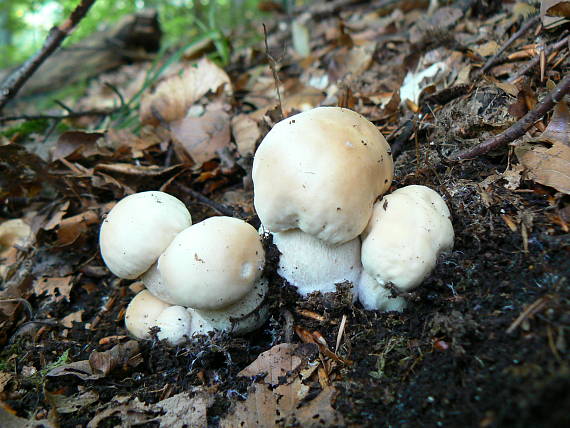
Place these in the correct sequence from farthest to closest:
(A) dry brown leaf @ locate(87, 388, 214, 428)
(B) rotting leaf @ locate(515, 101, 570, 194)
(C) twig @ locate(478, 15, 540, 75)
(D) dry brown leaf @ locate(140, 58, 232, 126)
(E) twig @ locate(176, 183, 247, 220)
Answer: (D) dry brown leaf @ locate(140, 58, 232, 126), (C) twig @ locate(478, 15, 540, 75), (E) twig @ locate(176, 183, 247, 220), (B) rotting leaf @ locate(515, 101, 570, 194), (A) dry brown leaf @ locate(87, 388, 214, 428)

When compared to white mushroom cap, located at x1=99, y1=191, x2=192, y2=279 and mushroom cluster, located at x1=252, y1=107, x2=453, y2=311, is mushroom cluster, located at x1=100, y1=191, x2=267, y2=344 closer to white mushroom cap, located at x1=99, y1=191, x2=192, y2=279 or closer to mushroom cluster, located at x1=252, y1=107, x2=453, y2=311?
white mushroom cap, located at x1=99, y1=191, x2=192, y2=279

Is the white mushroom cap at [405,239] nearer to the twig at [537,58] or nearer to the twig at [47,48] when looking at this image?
the twig at [537,58]

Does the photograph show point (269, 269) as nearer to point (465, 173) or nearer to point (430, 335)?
point (430, 335)

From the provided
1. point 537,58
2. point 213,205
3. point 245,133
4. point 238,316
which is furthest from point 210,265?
point 537,58

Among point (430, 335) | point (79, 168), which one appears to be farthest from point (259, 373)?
point (79, 168)

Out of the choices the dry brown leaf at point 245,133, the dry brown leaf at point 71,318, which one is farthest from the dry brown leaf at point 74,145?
the dry brown leaf at point 71,318

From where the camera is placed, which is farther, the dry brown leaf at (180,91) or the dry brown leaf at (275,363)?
the dry brown leaf at (180,91)

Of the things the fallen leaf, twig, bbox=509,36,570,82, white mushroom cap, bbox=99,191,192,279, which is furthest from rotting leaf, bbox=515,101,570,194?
the fallen leaf
